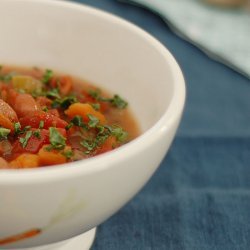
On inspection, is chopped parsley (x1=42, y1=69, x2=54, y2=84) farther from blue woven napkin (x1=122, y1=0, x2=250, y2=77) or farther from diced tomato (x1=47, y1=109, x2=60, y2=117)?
blue woven napkin (x1=122, y1=0, x2=250, y2=77)

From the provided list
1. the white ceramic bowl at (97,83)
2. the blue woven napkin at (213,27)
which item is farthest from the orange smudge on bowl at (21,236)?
the blue woven napkin at (213,27)

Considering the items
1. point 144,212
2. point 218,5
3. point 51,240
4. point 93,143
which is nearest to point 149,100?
point 93,143

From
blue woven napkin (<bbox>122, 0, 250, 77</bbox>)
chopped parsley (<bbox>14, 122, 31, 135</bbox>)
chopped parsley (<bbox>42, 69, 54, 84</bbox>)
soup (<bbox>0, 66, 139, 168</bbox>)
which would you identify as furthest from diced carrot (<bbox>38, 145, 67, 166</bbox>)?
blue woven napkin (<bbox>122, 0, 250, 77</bbox>)

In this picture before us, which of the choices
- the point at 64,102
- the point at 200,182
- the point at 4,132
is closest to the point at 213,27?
the point at 200,182

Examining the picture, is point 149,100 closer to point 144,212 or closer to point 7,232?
point 144,212

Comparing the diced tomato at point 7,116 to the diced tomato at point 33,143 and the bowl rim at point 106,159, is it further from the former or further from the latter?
the bowl rim at point 106,159

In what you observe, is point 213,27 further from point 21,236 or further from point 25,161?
point 21,236
